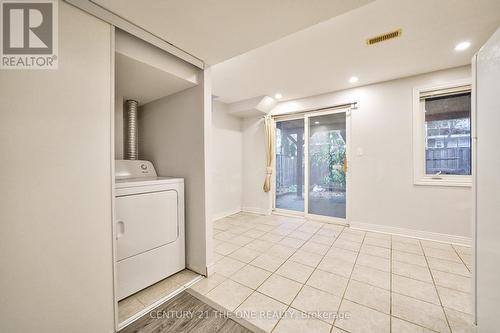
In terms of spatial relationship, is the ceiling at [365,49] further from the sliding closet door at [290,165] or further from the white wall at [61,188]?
the white wall at [61,188]

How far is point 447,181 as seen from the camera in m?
2.69

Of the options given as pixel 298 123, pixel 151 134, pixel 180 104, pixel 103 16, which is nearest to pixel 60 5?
pixel 103 16

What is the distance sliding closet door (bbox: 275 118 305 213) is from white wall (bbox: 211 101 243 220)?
933 millimetres

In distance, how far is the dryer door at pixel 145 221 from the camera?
60.3 inches

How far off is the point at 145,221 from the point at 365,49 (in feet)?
9.82

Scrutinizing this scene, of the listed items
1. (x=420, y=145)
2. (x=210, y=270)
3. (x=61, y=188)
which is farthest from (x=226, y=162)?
(x=420, y=145)

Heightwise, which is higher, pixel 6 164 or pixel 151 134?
pixel 151 134

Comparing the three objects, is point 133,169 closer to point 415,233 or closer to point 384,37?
point 384,37

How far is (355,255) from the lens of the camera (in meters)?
2.31

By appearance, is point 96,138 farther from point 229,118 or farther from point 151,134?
point 229,118

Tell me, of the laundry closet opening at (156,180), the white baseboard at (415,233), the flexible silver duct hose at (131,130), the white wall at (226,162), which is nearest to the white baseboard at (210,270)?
the laundry closet opening at (156,180)

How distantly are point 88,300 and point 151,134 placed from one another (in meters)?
1.79

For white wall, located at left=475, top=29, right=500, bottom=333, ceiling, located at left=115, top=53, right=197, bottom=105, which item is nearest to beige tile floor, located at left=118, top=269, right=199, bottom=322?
ceiling, located at left=115, top=53, right=197, bottom=105

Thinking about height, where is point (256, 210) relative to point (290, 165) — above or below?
below
